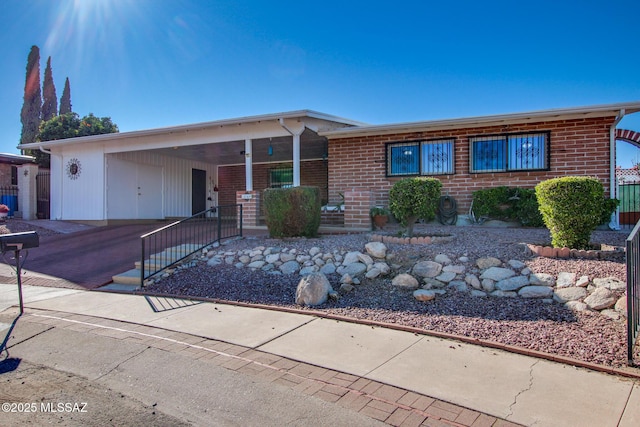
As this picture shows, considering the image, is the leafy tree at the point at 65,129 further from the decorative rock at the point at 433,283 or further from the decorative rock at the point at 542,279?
the decorative rock at the point at 542,279

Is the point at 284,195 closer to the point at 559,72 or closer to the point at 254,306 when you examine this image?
the point at 254,306

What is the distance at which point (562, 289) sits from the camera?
5059mm

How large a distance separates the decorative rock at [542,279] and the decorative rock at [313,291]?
9.06 ft

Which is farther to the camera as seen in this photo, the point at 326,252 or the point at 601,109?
the point at 601,109

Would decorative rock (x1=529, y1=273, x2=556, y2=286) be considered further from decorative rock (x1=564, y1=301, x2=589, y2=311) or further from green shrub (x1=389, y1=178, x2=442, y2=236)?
green shrub (x1=389, y1=178, x2=442, y2=236)

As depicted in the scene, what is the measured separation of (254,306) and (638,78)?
11.0 metres

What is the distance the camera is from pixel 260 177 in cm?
1716

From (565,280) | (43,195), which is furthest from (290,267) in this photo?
(43,195)

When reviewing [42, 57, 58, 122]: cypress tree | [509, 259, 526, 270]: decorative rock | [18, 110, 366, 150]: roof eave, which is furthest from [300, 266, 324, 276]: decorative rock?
[42, 57, 58, 122]: cypress tree

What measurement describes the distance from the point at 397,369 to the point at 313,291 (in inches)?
89.9

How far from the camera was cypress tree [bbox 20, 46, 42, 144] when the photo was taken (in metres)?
33.5

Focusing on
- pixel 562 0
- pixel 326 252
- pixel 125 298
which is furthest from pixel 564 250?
pixel 125 298

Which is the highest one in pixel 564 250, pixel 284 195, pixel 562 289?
pixel 284 195

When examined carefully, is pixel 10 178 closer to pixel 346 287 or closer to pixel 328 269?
pixel 328 269
